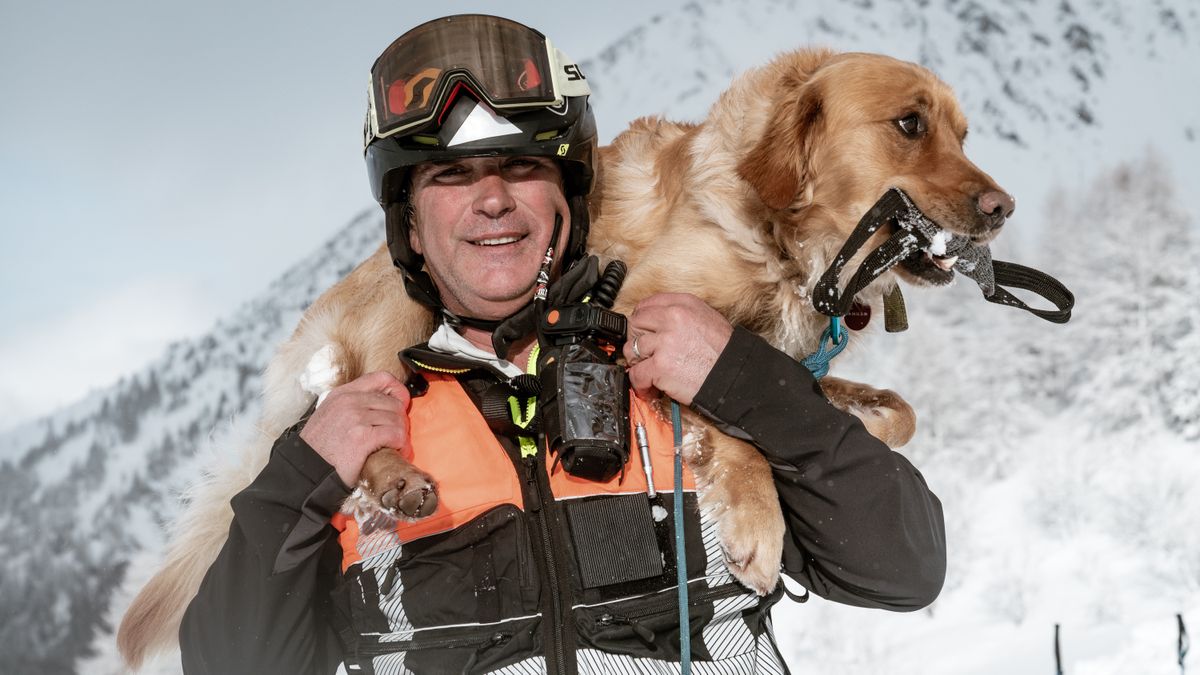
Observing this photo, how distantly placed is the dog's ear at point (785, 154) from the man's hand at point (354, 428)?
47.3 inches

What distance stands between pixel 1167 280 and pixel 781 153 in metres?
30.0

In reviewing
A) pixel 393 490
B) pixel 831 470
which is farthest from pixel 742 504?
pixel 393 490

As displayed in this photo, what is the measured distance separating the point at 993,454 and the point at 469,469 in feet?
84.8

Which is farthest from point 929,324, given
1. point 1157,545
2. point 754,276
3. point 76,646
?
point 754,276

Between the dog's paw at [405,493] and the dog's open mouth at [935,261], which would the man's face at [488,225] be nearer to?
the dog's paw at [405,493]

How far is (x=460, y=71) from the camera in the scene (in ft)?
8.94

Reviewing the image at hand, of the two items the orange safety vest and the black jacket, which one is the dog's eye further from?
the orange safety vest

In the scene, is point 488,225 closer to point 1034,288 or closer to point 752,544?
point 752,544

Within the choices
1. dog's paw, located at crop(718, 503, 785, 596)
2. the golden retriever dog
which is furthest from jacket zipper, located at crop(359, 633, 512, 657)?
dog's paw, located at crop(718, 503, 785, 596)

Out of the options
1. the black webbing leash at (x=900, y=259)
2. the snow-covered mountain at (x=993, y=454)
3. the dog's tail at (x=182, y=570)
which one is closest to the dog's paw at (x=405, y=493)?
the dog's tail at (x=182, y=570)

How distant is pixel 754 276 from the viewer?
8.89 ft

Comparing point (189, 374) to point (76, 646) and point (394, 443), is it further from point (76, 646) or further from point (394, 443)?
point (394, 443)

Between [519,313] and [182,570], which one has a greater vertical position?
[519,313]

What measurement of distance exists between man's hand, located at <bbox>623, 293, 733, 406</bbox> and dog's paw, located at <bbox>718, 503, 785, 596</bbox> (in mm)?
336
